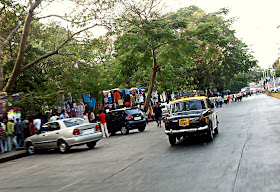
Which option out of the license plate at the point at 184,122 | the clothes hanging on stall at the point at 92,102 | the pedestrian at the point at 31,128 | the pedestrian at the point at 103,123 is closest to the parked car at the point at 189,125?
the license plate at the point at 184,122

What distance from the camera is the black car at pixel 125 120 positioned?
65.4 ft

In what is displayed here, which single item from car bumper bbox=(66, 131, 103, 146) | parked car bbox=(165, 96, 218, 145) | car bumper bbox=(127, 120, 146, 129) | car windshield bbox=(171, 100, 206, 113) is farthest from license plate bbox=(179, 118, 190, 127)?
car bumper bbox=(127, 120, 146, 129)

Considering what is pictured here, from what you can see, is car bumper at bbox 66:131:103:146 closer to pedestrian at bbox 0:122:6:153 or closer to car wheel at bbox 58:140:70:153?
car wheel at bbox 58:140:70:153

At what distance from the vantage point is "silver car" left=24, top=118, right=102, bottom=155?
44.3ft

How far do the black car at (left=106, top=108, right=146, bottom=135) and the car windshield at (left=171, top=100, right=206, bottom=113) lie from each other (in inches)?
281

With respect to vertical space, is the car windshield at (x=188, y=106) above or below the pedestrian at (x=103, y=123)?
above

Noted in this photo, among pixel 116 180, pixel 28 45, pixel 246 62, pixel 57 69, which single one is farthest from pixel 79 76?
pixel 246 62

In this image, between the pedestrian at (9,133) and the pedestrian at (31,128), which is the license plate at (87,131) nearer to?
the pedestrian at (9,133)

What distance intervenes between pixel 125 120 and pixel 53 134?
21.4 feet

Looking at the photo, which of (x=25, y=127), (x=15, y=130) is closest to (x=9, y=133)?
(x=15, y=130)

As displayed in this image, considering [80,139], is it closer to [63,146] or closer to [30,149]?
[63,146]

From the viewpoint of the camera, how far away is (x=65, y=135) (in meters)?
13.6

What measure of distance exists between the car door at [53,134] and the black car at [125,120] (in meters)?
6.33

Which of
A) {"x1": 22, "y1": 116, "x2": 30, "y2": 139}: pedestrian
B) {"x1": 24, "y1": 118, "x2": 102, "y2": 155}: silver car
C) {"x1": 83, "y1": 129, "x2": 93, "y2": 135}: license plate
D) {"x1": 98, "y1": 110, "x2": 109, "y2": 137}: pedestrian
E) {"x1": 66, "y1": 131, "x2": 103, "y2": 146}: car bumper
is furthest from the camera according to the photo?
{"x1": 98, "y1": 110, "x2": 109, "y2": 137}: pedestrian
